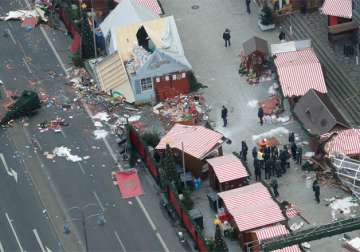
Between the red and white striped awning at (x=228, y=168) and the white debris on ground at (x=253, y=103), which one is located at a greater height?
the white debris on ground at (x=253, y=103)

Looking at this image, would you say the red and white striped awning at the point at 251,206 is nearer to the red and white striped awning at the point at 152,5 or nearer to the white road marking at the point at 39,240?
the white road marking at the point at 39,240

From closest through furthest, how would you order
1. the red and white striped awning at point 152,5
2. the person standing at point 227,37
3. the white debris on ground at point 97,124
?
the white debris on ground at point 97,124 → the person standing at point 227,37 → the red and white striped awning at point 152,5

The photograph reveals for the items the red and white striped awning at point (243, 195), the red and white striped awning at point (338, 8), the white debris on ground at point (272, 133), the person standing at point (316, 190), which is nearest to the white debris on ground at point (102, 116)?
the white debris on ground at point (272, 133)

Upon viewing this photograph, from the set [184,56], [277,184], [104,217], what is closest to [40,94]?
[184,56]

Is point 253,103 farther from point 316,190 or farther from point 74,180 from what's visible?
point 74,180

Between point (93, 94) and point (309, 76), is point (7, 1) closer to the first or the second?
point (93, 94)

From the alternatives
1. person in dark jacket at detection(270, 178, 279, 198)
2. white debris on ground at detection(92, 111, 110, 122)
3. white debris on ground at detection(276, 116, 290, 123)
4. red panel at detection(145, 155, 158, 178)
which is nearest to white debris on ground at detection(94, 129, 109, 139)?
white debris on ground at detection(92, 111, 110, 122)
